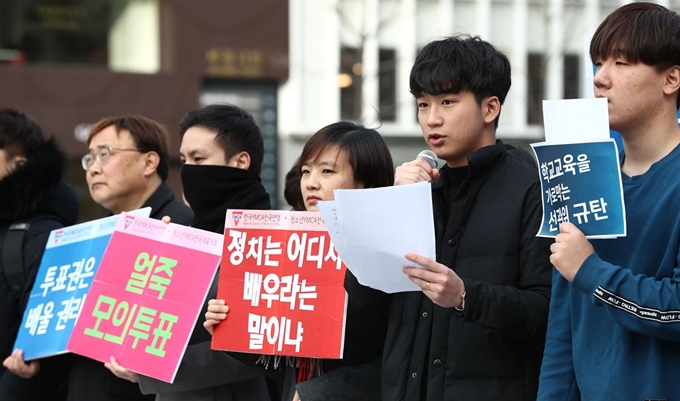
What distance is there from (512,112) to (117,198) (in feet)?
57.6

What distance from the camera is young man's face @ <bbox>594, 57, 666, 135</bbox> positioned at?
2473 millimetres

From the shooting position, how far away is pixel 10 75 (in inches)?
642

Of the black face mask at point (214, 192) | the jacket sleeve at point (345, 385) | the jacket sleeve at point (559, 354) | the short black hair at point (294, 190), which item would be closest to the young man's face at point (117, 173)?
the black face mask at point (214, 192)

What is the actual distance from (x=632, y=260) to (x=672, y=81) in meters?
0.49

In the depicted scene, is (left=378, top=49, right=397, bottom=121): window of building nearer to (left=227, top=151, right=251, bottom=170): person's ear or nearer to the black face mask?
(left=227, top=151, right=251, bottom=170): person's ear

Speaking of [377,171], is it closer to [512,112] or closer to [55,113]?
[55,113]

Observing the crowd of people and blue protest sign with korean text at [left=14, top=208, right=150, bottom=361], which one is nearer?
the crowd of people

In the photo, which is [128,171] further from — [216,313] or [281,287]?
[281,287]

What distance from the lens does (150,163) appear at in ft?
14.6

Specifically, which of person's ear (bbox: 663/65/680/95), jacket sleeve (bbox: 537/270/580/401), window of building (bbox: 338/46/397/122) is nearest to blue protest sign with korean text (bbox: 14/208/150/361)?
jacket sleeve (bbox: 537/270/580/401)

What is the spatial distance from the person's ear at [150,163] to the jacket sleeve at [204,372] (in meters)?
1.08

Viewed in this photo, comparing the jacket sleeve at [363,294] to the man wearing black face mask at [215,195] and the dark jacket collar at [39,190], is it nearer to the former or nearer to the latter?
the man wearing black face mask at [215,195]

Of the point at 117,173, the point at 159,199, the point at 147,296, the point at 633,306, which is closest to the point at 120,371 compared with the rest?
the point at 147,296

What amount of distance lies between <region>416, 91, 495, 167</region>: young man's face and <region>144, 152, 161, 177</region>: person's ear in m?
1.83
